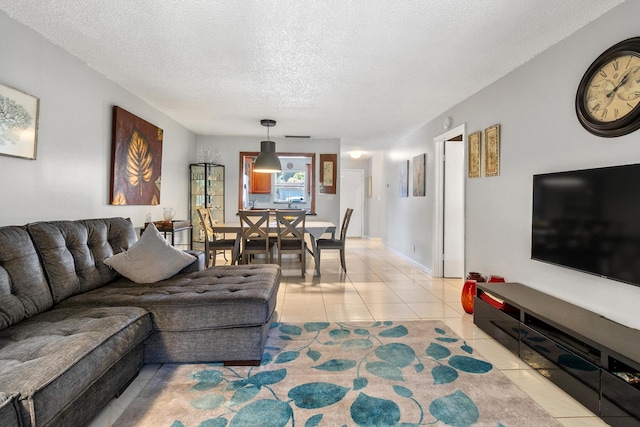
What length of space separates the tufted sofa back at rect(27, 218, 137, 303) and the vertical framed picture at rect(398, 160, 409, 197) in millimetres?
4613

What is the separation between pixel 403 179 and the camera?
6.25m

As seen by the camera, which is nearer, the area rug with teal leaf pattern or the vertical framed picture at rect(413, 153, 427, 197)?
the area rug with teal leaf pattern

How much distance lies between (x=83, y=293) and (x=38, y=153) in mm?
1118

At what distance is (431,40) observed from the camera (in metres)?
2.50

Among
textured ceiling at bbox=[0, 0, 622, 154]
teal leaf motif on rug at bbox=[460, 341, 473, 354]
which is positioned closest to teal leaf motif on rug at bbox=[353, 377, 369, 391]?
teal leaf motif on rug at bbox=[460, 341, 473, 354]

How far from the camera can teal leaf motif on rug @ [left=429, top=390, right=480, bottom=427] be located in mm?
1629

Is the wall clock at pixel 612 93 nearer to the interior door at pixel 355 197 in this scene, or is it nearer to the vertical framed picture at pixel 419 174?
the vertical framed picture at pixel 419 174

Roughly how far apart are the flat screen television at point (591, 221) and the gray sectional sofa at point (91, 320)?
2.11m

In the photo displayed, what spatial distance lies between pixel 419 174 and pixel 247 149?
3235 mm

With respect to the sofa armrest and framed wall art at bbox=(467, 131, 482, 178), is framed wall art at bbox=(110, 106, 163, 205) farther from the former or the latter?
framed wall art at bbox=(467, 131, 482, 178)

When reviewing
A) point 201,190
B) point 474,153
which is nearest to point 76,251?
point 201,190

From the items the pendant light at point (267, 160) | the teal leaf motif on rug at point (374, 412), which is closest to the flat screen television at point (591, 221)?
the teal leaf motif on rug at point (374, 412)

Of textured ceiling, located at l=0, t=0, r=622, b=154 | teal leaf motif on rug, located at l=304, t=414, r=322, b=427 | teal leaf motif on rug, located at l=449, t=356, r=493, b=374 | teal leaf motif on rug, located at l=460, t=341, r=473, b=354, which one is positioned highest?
textured ceiling, located at l=0, t=0, r=622, b=154

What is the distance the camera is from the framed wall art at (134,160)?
135 inches
